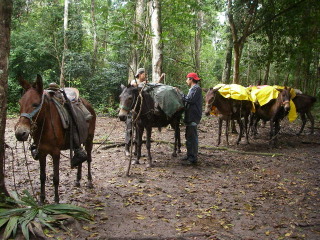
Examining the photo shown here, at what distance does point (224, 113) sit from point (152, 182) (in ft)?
15.3

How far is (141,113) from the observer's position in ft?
24.7

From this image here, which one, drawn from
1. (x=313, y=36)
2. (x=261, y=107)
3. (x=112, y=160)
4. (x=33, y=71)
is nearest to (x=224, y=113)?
(x=261, y=107)

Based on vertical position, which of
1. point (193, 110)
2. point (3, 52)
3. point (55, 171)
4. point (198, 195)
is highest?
point (3, 52)

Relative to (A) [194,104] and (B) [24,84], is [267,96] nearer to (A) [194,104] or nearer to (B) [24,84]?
(A) [194,104]

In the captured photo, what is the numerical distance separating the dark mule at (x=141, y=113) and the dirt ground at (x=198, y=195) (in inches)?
30.9

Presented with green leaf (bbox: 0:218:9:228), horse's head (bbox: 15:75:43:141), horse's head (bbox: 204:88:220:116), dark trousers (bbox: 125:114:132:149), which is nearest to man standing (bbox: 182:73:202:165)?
dark trousers (bbox: 125:114:132:149)

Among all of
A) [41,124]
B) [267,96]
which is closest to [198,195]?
[41,124]

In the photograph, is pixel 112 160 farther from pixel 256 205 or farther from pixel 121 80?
pixel 121 80

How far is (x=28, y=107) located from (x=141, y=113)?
366 cm

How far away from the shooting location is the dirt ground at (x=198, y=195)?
4270 millimetres

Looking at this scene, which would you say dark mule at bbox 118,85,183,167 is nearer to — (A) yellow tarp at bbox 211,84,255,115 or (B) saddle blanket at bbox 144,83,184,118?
(B) saddle blanket at bbox 144,83,184,118

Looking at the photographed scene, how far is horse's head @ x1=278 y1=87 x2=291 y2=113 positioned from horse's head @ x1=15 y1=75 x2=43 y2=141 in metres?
8.27

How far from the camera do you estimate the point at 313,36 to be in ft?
48.3

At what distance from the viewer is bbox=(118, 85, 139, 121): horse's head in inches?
266
